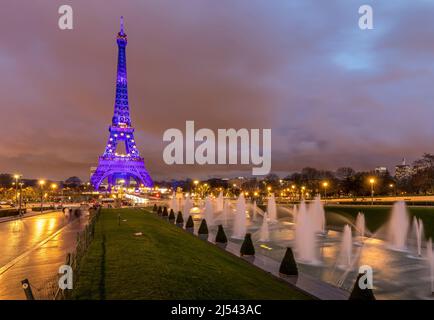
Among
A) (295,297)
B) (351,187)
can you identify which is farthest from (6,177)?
(295,297)

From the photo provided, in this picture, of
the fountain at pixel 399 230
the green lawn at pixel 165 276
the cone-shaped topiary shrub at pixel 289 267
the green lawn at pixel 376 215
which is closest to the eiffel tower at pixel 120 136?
the green lawn at pixel 376 215

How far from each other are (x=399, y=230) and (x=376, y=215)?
28.2 feet

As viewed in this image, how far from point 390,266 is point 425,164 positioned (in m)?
81.8

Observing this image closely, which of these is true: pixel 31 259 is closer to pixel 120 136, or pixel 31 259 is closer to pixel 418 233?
pixel 418 233

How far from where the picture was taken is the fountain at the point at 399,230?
83.9 ft

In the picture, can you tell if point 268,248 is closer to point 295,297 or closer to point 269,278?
point 269,278

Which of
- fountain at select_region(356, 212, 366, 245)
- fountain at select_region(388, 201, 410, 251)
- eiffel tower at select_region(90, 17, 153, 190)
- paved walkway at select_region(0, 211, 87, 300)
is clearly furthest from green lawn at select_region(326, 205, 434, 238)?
eiffel tower at select_region(90, 17, 153, 190)

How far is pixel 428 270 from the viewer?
57.2ft

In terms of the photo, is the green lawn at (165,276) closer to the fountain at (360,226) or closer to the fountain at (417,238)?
the fountain at (417,238)

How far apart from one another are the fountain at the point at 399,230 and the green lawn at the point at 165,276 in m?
15.5

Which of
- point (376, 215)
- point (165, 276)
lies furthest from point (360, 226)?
point (165, 276)

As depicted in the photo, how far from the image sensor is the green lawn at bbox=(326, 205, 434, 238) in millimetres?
30294

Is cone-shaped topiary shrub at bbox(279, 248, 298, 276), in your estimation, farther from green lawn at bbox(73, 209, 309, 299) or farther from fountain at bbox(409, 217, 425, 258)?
fountain at bbox(409, 217, 425, 258)

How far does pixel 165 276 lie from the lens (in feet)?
37.4
